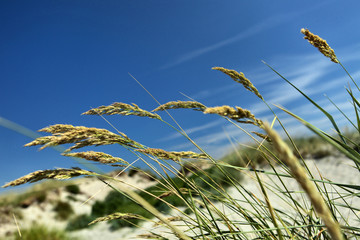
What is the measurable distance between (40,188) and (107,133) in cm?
810

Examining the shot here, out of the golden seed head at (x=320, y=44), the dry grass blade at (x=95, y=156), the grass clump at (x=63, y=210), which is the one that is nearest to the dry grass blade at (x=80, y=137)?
the dry grass blade at (x=95, y=156)

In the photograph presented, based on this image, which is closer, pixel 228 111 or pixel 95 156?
pixel 228 111

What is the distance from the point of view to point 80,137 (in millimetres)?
1252

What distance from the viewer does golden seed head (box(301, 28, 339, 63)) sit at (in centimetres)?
156

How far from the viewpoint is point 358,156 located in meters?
1.11

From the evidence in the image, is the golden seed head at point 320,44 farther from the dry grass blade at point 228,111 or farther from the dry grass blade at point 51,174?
the dry grass blade at point 51,174

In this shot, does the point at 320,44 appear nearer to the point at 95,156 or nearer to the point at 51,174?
the point at 95,156

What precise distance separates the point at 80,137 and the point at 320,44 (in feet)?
4.10

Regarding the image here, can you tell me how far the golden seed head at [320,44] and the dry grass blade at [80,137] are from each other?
100 cm

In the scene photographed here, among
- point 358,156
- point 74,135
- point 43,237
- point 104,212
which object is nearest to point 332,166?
point 104,212

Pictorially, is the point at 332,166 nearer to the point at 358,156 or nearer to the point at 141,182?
the point at 141,182

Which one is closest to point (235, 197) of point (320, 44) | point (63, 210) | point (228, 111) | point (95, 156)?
point (63, 210)

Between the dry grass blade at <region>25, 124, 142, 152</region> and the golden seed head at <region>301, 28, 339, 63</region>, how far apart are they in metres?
1.00

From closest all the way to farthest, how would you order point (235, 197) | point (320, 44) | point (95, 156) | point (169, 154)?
1. point (95, 156)
2. point (169, 154)
3. point (320, 44)
4. point (235, 197)
